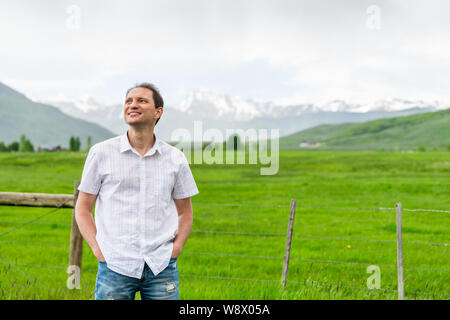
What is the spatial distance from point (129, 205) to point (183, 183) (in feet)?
1.56

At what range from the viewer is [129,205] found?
3459 millimetres

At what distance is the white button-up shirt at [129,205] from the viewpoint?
11.3 ft

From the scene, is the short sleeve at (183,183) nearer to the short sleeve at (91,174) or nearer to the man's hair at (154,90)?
the man's hair at (154,90)

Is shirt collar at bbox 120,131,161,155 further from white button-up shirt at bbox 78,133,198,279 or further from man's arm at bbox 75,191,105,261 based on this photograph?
man's arm at bbox 75,191,105,261

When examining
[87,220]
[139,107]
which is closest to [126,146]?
[139,107]

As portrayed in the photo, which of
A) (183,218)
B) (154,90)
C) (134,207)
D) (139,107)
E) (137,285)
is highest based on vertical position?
(154,90)

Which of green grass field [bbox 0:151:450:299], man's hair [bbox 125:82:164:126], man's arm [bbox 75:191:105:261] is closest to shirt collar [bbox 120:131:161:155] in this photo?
man's hair [bbox 125:82:164:126]

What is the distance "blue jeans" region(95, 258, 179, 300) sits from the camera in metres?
3.50

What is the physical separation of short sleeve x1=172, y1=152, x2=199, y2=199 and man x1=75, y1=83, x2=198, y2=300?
8 centimetres
